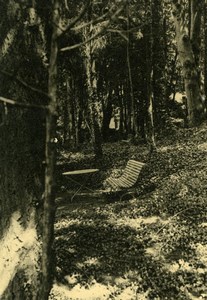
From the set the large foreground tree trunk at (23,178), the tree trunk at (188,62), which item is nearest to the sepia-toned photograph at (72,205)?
the large foreground tree trunk at (23,178)

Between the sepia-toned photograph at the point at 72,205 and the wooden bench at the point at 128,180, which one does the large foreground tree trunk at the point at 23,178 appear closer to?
the sepia-toned photograph at the point at 72,205

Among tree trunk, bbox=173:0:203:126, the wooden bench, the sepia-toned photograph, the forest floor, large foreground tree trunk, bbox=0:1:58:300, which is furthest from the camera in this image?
tree trunk, bbox=173:0:203:126

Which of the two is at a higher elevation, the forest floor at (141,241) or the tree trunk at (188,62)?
the tree trunk at (188,62)

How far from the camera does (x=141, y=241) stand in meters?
8.34

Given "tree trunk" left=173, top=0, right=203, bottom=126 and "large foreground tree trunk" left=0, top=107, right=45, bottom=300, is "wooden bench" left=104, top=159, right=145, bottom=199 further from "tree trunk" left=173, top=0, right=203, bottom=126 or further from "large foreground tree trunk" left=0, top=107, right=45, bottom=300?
"tree trunk" left=173, top=0, right=203, bottom=126

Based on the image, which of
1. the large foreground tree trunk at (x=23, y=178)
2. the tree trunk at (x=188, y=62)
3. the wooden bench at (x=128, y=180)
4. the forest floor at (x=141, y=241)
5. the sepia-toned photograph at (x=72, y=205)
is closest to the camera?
the sepia-toned photograph at (x=72, y=205)

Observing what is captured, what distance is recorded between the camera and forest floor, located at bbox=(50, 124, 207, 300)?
682cm

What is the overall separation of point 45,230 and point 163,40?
24596mm

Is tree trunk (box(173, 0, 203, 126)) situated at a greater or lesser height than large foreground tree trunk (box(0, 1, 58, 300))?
greater

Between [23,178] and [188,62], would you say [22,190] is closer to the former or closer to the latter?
[23,178]

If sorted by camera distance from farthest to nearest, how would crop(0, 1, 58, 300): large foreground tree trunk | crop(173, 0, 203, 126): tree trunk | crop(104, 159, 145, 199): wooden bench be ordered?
crop(173, 0, 203, 126): tree trunk → crop(104, 159, 145, 199): wooden bench → crop(0, 1, 58, 300): large foreground tree trunk

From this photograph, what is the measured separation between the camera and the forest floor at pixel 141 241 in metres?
6.82

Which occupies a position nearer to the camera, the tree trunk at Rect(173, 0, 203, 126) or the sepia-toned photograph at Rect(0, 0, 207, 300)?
the sepia-toned photograph at Rect(0, 0, 207, 300)

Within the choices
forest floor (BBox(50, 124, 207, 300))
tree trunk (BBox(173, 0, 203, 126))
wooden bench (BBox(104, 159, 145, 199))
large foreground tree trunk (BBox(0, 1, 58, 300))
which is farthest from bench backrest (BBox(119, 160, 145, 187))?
tree trunk (BBox(173, 0, 203, 126))
